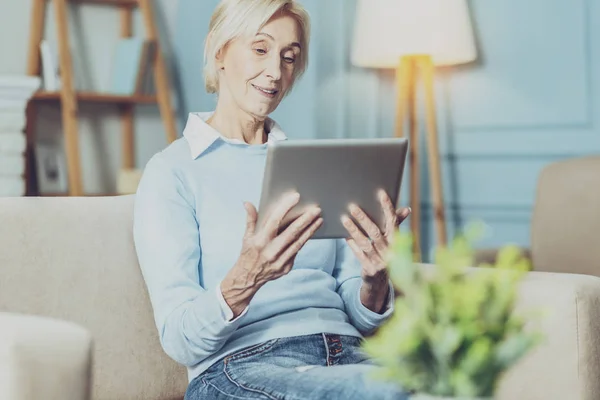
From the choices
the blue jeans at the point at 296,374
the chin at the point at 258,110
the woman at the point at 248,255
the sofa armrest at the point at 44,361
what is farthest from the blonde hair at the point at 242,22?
the sofa armrest at the point at 44,361

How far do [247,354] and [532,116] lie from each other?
193 centimetres

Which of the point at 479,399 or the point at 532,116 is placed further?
the point at 532,116

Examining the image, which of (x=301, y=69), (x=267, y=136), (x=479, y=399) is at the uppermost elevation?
(x=301, y=69)

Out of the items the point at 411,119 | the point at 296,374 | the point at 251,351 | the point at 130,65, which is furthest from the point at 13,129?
the point at 296,374

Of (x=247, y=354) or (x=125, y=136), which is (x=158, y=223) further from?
(x=125, y=136)

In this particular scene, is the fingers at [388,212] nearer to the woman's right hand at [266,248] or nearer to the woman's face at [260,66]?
the woman's right hand at [266,248]

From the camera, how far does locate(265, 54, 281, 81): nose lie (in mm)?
1579

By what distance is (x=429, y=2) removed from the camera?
2.89 metres

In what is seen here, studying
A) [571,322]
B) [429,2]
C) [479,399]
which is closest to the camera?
[479,399]

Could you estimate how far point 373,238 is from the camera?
1361mm

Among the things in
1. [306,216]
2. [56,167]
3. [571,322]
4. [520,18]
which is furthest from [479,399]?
[56,167]

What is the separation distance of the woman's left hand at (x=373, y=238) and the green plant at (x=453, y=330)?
637 millimetres

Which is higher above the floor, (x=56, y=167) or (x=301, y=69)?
(x=301, y=69)

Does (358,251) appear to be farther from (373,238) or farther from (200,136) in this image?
(200,136)
